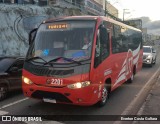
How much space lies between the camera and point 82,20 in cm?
796

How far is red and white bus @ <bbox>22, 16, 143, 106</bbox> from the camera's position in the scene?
7000mm

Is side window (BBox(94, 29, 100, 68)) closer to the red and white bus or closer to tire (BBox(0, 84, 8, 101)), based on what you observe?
the red and white bus

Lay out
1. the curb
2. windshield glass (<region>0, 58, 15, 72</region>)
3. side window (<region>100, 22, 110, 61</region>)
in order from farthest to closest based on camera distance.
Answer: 1. windshield glass (<region>0, 58, 15, 72</region>)
2. side window (<region>100, 22, 110, 61</region>)
3. the curb

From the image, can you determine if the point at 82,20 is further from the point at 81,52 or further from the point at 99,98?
the point at 99,98

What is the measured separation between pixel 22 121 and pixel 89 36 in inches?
118

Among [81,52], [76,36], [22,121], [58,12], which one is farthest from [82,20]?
[58,12]

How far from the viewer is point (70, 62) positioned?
23.4ft

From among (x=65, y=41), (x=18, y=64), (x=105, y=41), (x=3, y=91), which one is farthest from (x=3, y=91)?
(x=105, y=41)

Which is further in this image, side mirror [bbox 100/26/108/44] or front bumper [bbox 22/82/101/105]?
side mirror [bbox 100/26/108/44]

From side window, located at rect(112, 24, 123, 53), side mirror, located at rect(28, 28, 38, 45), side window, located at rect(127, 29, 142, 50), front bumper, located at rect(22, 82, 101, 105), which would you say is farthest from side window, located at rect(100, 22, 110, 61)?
side window, located at rect(127, 29, 142, 50)

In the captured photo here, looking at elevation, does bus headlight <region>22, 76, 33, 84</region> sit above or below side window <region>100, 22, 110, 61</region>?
below

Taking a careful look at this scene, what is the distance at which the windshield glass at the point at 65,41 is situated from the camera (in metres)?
7.43

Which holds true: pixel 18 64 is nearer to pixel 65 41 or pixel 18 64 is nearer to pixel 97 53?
pixel 65 41

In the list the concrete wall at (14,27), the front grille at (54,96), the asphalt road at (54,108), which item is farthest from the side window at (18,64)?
the concrete wall at (14,27)
